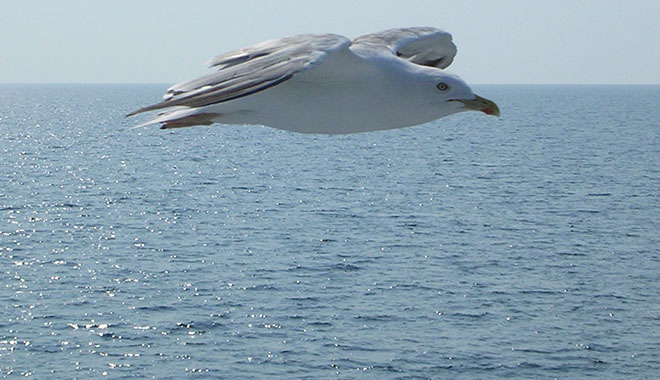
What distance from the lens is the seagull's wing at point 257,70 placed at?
9.80m

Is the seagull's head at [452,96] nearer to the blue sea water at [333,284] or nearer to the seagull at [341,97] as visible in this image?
the seagull at [341,97]

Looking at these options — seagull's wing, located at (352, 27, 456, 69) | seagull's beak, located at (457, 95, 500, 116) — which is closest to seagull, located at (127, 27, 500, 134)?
seagull's beak, located at (457, 95, 500, 116)

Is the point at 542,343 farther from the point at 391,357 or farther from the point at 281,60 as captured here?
the point at 281,60

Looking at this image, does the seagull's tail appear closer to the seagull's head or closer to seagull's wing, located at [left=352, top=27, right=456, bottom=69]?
seagull's wing, located at [left=352, top=27, right=456, bottom=69]

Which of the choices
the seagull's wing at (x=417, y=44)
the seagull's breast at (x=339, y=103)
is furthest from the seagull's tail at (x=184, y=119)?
the seagull's wing at (x=417, y=44)

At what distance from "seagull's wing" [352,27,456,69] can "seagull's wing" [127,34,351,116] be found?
1.65 m

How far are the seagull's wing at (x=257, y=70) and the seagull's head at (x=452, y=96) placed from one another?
59.4 inches

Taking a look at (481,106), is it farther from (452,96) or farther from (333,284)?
(333,284)

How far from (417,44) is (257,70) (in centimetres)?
528

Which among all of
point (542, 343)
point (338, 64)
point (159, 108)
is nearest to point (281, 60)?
point (338, 64)

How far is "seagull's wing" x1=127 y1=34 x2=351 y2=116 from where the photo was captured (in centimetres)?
980

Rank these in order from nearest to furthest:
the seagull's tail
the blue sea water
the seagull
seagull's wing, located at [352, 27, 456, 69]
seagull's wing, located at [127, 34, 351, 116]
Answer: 1. seagull's wing, located at [127, 34, 351, 116]
2. the seagull's tail
3. the seagull
4. seagull's wing, located at [352, 27, 456, 69]
5. the blue sea water

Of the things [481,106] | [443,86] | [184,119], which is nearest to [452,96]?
[443,86]

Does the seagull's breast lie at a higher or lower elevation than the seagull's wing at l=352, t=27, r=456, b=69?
lower
